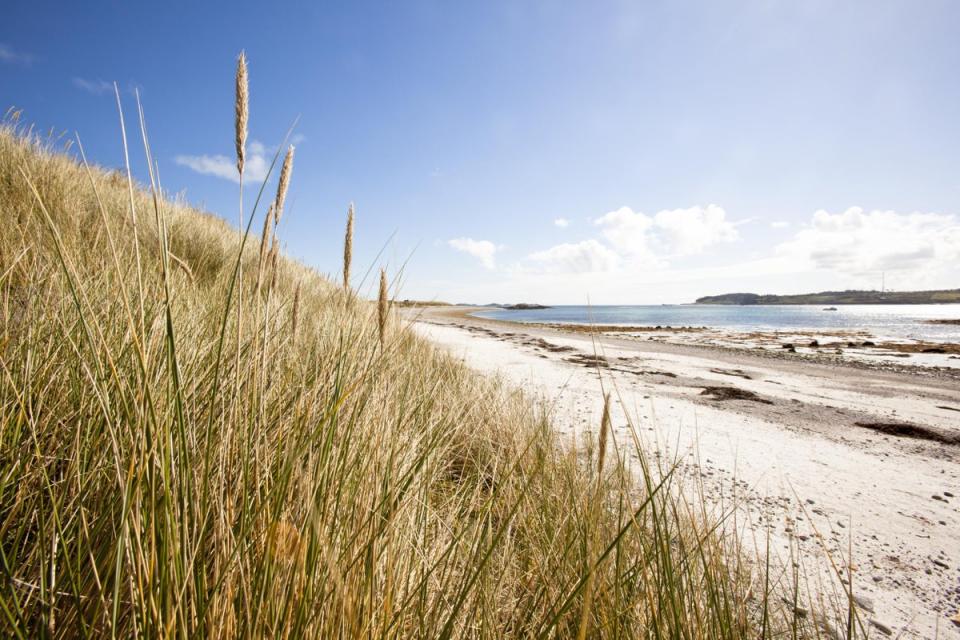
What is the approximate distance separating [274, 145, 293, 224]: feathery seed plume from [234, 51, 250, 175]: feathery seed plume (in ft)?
0.34

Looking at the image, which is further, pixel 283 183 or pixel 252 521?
pixel 283 183

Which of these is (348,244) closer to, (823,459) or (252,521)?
(252,521)

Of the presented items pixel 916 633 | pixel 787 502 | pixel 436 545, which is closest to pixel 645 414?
A: pixel 787 502

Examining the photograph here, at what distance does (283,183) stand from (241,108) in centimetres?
17

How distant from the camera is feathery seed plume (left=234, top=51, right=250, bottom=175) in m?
0.85

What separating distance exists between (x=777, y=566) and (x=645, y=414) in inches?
85.0

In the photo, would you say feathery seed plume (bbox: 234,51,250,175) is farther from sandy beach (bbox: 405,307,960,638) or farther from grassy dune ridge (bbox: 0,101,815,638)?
sandy beach (bbox: 405,307,960,638)

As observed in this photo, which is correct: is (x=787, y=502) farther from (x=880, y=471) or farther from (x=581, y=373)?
(x=581, y=373)

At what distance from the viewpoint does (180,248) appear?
4.94 m

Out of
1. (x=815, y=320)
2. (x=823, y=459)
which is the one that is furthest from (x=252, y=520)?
(x=815, y=320)

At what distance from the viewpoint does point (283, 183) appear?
94 cm

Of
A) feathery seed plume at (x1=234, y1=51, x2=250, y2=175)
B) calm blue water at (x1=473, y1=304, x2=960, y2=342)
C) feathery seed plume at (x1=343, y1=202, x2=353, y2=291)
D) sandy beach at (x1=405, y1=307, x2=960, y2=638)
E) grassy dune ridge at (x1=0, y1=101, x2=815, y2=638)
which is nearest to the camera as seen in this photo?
grassy dune ridge at (x1=0, y1=101, x2=815, y2=638)

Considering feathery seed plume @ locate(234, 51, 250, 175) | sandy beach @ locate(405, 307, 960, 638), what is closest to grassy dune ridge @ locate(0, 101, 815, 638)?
feathery seed plume @ locate(234, 51, 250, 175)

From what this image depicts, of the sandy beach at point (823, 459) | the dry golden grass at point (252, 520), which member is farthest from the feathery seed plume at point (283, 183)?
the sandy beach at point (823, 459)
